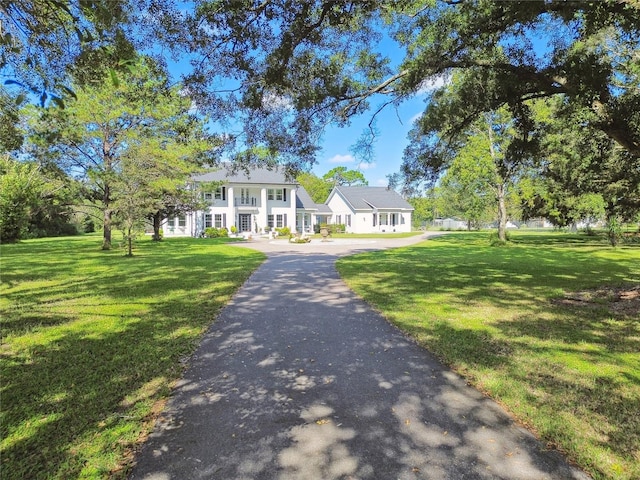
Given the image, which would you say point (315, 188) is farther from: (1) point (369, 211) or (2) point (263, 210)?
(2) point (263, 210)

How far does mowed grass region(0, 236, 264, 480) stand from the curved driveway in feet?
0.95

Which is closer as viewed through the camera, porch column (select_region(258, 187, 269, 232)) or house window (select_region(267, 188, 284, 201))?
porch column (select_region(258, 187, 269, 232))

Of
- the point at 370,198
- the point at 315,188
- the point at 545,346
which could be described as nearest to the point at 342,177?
the point at 315,188

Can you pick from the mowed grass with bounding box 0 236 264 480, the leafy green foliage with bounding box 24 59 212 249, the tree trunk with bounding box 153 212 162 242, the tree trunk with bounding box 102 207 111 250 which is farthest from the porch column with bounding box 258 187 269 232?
the mowed grass with bounding box 0 236 264 480

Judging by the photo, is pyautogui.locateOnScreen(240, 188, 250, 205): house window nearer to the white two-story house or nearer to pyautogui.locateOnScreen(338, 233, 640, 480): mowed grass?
the white two-story house

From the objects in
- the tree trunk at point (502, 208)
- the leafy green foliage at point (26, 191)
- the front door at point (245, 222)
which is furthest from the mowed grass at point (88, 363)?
the front door at point (245, 222)

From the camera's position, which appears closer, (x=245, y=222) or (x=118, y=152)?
(x=118, y=152)

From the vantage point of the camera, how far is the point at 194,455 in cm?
260

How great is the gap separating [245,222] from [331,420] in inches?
1491

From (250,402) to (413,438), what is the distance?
150 centimetres

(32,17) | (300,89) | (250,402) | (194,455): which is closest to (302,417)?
(250,402)

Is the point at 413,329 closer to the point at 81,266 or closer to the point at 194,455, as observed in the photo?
the point at 194,455

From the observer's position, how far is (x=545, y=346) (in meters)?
4.86

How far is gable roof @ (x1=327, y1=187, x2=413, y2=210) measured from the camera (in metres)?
46.6
